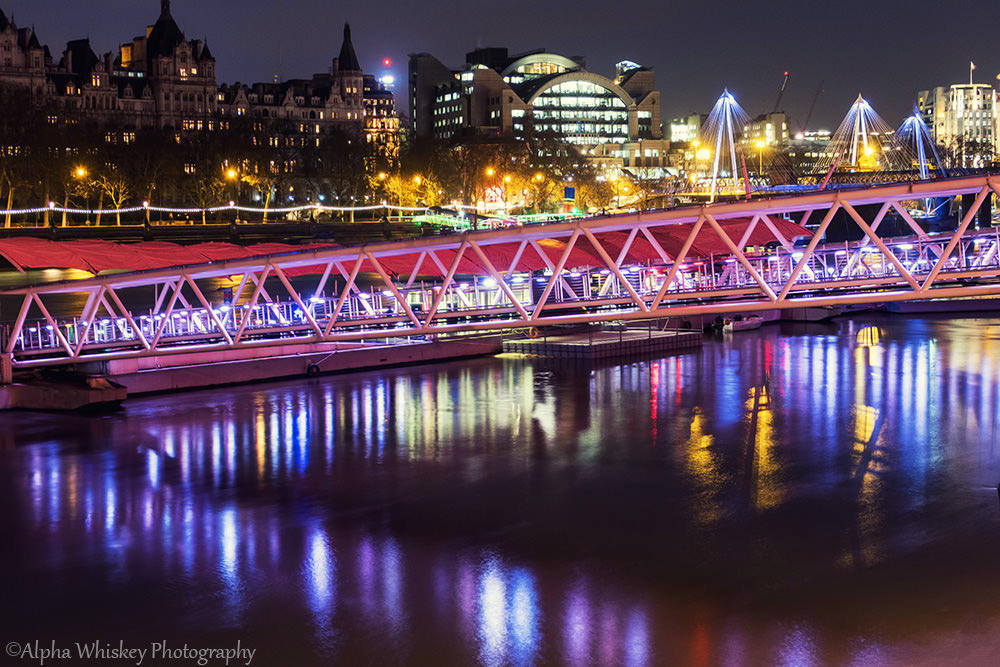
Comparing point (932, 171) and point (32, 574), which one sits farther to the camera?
point (932, 171)

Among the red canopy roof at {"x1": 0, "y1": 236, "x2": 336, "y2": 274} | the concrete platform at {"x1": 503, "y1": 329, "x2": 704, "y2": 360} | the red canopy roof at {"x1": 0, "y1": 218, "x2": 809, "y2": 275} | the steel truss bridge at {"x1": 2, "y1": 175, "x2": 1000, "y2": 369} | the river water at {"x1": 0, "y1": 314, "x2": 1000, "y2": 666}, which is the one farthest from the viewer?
the concrete platform at {"x1": 503, "y1": 329, "x2": 704, "y2": 360}

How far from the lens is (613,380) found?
44.1m

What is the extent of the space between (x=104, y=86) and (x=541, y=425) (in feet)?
474

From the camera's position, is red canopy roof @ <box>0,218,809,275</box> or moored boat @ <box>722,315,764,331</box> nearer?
red canopy roof @ <box>0,218,809,275</box>

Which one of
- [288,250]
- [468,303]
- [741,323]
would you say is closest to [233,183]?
[741,323]

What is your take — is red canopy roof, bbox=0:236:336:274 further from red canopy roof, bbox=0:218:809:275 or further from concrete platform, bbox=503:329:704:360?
concrete platform, bbox=503:329:704:360

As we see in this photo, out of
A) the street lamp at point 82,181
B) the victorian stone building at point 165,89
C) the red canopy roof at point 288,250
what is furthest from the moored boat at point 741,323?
the victorian stone building at point 165,89

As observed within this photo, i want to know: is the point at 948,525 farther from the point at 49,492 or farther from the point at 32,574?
the point at 49,492

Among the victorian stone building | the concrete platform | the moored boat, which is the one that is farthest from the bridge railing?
the victorian stone building

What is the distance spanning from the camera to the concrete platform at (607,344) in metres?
50.7

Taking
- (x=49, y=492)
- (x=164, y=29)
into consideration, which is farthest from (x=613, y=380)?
(x=164, y=29)

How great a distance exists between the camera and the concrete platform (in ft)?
166

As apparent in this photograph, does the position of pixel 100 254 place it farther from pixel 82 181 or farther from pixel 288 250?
pixel 82 181

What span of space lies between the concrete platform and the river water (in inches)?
386
